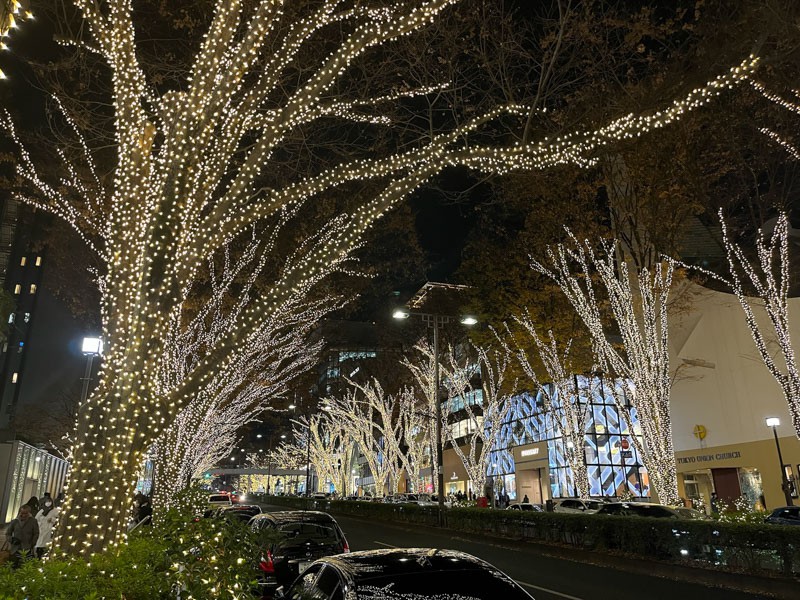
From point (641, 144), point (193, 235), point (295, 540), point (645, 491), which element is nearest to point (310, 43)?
point (193, 235)

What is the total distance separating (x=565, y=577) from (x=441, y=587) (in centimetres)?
930

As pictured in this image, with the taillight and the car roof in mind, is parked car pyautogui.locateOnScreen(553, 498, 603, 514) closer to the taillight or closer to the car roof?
the taillight

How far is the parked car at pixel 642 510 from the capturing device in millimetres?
16234

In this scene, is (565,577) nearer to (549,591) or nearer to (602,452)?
(549,591)

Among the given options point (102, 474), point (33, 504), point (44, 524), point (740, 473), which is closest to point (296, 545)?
point (102, 474)

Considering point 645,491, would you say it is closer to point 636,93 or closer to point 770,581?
point 770,581

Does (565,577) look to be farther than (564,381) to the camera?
No

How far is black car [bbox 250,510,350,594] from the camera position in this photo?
25.4 feet

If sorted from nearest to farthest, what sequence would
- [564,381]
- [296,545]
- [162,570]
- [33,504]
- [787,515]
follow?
[162,570] < [296,545] < [33,504] < [787,515] < [564,381]

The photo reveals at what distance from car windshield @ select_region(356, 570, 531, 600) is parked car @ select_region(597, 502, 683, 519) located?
13.2 meters

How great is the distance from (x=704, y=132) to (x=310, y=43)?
12.4m

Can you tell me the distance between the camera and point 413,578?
3777 mm

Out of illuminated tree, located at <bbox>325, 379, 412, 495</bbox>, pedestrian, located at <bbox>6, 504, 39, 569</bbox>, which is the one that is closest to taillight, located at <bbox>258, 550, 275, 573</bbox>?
pedestrian, located at <bbox>6, 504, 39, 569</bbox>

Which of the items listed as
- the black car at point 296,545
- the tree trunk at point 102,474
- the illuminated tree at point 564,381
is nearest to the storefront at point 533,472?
the illuminated tree at point 564,381
